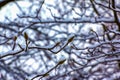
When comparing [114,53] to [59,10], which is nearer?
[114,53]

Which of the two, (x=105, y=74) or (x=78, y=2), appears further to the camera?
(x=105, y=74)

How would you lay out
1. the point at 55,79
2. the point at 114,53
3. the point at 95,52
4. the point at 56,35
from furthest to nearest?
the point at 56,35 < the point at 55,79 < the point at 95,52 < the point at 114,53

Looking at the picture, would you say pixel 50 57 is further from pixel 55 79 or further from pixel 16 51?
pixel 16 51

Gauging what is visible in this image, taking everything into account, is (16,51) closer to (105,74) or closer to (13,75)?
(13,75)

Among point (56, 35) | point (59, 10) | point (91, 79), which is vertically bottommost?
point (91, 79)

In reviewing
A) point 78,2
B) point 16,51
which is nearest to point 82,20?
point 16,51

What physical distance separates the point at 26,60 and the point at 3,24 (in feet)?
6.08

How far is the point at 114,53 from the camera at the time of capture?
606 centimetres

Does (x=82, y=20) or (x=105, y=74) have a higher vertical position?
(x=82, y=20)

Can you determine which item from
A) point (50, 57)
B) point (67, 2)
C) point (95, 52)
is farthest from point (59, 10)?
point (95, 52)

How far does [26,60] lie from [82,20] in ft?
18.4

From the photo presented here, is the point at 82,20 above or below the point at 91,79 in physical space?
above

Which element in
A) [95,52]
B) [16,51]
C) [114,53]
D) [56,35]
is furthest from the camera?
[56,35]

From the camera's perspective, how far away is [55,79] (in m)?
9.45
